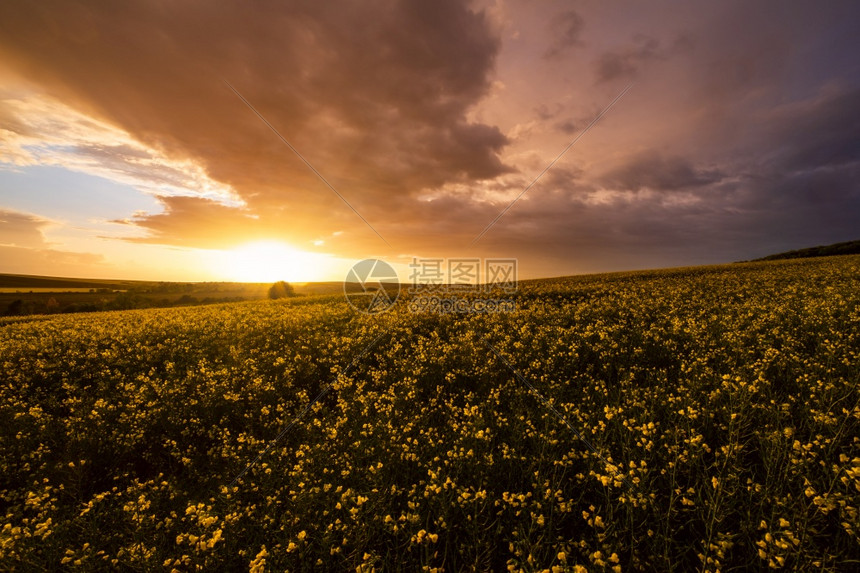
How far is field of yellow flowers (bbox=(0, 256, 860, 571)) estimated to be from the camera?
12.1 ft

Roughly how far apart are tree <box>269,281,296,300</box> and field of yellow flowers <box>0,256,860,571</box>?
110ft

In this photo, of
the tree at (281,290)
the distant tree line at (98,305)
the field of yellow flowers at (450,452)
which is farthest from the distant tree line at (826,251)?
the distant tree line at (98,305)

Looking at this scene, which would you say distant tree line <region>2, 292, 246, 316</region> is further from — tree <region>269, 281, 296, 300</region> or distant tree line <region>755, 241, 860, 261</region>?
distant tree line <region>755, 241, 860, 261</region>

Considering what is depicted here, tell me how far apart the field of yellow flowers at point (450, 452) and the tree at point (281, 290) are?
3352 centimetres

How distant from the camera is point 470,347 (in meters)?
10.2

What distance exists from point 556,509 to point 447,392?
4260 mm

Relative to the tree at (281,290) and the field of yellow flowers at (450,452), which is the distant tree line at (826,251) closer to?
the field of yellow flowers at (450,452)

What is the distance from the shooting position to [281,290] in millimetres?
45938

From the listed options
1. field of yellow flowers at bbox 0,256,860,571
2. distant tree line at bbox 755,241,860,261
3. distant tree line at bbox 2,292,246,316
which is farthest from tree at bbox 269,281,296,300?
distant tree line at bbox 755,241,860,261

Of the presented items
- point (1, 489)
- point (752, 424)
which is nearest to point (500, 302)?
point (752, 424)

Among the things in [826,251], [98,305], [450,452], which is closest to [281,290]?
[98,305]

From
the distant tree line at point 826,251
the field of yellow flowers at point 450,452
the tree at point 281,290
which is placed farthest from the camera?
the distant tree line at point 826,251

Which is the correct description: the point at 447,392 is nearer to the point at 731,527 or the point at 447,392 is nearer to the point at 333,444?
the point at 333,444

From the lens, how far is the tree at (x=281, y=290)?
45.1 metres
